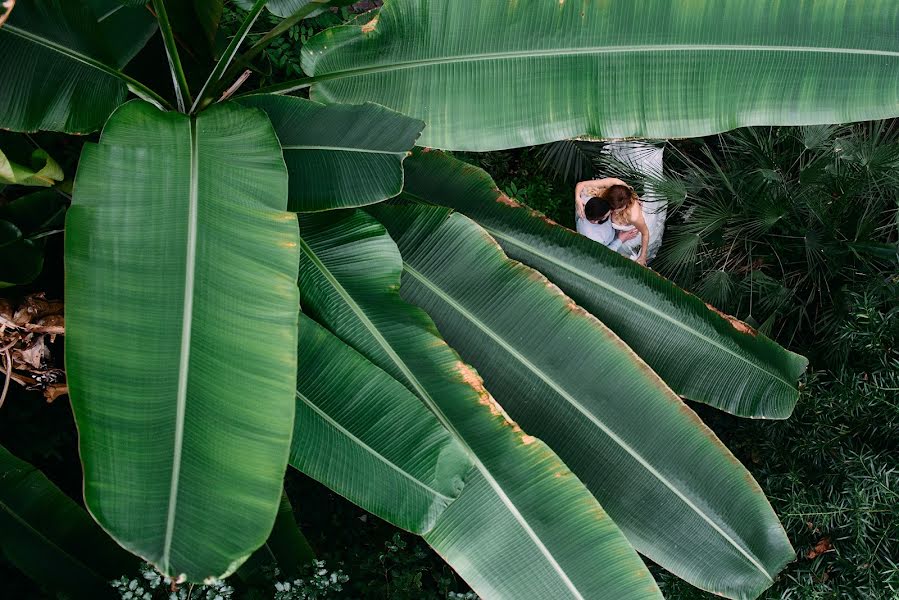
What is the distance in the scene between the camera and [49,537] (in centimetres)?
166

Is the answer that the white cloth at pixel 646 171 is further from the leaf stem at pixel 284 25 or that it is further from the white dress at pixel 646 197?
the leaf stem at pixel 284 25

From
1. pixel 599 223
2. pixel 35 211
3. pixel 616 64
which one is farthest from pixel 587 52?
pixel 35 211

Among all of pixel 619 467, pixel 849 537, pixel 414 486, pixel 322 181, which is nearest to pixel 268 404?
pixel 414 486

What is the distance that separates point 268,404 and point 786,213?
216cm

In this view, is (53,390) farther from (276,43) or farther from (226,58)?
(276,43)

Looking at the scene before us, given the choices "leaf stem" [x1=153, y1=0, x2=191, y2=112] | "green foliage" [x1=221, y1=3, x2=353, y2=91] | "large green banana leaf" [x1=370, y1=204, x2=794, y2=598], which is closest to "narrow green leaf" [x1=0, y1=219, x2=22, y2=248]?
"leaf stem" [x1=153, y1=0, x2=191, y2=112]

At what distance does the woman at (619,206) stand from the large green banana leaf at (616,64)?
122 centimetres

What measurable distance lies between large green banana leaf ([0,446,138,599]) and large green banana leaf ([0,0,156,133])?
883 mm

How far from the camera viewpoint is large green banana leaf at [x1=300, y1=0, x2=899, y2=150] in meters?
1.45

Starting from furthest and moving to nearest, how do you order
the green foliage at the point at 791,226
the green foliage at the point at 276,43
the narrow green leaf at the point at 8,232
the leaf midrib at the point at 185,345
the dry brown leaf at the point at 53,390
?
1. the green foliage at the point at 276,43
2. the green foliage at the point at 791,226
3. the dry brown leaf at the point at 53,390
4. the narrow green leaf at the point at 8,232
5. the leaf midrib at the point at 185,345

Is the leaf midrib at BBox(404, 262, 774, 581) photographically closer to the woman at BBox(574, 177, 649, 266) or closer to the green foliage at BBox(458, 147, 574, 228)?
the woman at BBox(574, 177, 649, 266)

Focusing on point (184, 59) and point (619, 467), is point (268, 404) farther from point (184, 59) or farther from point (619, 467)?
point (184, 59)

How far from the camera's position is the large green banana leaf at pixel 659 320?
1667mm

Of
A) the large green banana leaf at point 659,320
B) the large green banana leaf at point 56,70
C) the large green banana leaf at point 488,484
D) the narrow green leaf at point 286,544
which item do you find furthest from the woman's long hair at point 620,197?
the large green banana leaf at point 56,70
